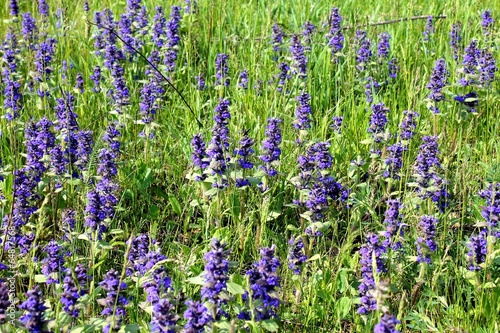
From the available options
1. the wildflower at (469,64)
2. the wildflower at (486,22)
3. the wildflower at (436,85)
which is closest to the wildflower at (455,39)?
the wildflower at (486,22)

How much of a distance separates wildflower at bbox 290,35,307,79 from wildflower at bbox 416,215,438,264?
201 centimetres

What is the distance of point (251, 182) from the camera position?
3596 mm

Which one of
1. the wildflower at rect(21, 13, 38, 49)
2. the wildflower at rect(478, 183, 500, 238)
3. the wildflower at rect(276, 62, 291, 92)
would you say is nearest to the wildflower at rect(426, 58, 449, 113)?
the wildflower at rect(276, 62, 291, 92)

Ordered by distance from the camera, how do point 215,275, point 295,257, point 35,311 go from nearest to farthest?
point 35,311 → point 215,275 → point 295,257

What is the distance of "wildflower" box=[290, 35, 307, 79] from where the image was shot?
15.9ft

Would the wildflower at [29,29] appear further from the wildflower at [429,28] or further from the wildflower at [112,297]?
the wildflower at [112,297]

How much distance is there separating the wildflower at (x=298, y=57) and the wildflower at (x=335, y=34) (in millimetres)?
543

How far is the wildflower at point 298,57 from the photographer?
483cm

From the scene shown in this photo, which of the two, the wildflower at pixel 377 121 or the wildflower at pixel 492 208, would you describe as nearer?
the wildflower at pixel 492 208

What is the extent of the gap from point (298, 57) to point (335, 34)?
70 centimetres

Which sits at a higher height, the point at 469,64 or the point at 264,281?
the point at 469,64

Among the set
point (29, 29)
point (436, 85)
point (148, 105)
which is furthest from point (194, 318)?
point (29, 29)

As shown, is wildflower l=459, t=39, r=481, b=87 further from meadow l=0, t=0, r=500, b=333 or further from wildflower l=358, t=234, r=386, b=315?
wildflower l=358, t=234, r=386, b=315

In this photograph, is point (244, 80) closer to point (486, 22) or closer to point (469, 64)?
point (469, 64)
